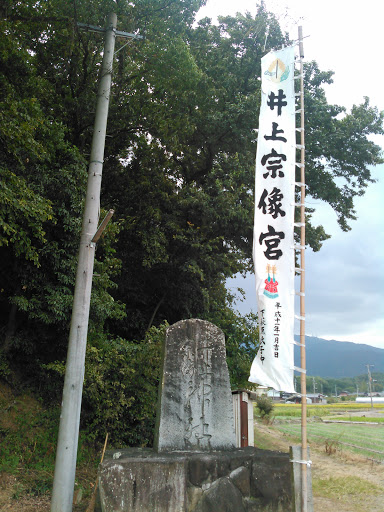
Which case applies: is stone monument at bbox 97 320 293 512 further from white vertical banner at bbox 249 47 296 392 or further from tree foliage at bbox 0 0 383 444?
tree foliage at bbox 0 0 383 444

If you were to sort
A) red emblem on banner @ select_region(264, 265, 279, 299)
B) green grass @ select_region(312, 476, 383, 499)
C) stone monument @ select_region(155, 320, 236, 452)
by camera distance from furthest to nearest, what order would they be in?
green grass @ select_region(312, 476, 383, 499) < stone monument @ select_region(155, 320, 236, 452) < red emblem on banner @ select_region(264, 265, 279, 299)

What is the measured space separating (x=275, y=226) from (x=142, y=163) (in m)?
9.75

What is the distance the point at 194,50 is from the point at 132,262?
8.75 meters

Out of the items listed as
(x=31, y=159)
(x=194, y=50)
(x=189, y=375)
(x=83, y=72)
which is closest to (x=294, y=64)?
(x=189, y=375)

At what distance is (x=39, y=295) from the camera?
9.02 metres

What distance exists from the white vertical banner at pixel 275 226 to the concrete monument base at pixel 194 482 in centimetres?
123

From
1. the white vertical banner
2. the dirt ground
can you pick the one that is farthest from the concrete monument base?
the dirt ground

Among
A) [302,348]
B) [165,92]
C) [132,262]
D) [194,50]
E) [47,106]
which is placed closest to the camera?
[302,348]

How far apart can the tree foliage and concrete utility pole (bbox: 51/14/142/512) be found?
4.75 ft

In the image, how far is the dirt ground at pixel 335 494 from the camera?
6.13 metres

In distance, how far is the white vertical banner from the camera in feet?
16.6

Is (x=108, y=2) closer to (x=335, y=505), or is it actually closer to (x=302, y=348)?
(x=302, y=348)

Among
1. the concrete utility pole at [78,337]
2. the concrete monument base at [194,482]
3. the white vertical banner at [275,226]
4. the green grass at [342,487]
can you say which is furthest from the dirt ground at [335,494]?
the white vertical banner at [275,226]

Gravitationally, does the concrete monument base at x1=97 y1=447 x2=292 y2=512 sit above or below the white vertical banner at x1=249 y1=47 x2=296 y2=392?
below
